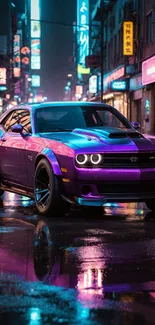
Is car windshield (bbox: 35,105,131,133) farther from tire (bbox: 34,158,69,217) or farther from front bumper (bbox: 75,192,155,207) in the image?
front bumper (bbox: 75,192,155,207)

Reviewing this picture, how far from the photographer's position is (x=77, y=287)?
3920 millimetres

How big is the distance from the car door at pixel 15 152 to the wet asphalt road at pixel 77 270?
39.2 inches

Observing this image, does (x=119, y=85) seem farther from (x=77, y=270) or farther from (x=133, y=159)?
(x=77, y=270)

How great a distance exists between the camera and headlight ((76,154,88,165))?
6.52m

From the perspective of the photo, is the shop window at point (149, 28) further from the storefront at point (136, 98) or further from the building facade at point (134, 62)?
the storefront at point (136, 98)

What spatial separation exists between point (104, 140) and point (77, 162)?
49 cm

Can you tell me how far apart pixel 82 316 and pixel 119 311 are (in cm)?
26

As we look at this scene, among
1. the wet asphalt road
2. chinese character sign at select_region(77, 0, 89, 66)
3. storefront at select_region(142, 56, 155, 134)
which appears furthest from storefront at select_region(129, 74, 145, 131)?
chinese character sign at select_region(77, 0, 89, 66)

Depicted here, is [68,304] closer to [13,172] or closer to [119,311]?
[119,311]

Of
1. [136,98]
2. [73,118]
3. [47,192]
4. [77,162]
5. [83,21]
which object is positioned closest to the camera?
[77,162]

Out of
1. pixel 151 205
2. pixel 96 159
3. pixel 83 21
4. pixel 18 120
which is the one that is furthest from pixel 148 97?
pixel 83 21

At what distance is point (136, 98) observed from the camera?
3225 centimetres

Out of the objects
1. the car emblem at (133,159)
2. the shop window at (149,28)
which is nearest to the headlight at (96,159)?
the car emblem at (133,159)

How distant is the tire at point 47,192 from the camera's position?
268 inches
